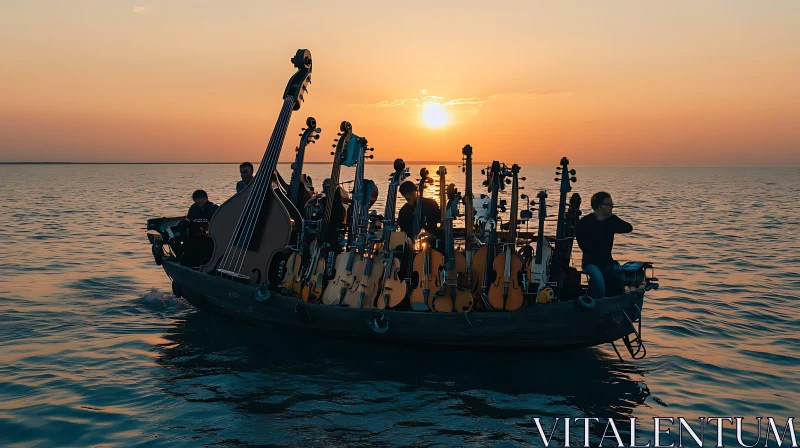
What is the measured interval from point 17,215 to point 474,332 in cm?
3478

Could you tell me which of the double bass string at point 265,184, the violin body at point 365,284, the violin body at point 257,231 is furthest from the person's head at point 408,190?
the double bass string at point 265,184

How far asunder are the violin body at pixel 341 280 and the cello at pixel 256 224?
3.58ft

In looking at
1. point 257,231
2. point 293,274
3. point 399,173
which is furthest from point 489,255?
point 257,231

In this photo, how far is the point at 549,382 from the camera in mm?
9258

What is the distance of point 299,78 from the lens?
12141 millimetres

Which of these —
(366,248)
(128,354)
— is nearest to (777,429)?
(366,248)

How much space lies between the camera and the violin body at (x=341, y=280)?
413 inches

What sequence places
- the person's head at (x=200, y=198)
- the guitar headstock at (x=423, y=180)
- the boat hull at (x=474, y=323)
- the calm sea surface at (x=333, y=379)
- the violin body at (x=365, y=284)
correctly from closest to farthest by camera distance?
the calm sea surface at (x=333, y=379) → the boat hull at (x=474, y=323) → the violin body at (x=365, y=284) → the guitar headstock at (x=423, y=180) → the person's head at (x=200, y=198)

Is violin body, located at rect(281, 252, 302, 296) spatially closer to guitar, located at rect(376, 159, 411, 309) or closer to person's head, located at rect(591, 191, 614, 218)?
guitar, located at rect(376, 159, 411, 309)

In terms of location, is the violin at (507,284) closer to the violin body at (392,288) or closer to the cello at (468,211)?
the cello at (468,211)

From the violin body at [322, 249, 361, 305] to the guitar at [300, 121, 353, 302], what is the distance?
26 centimetres

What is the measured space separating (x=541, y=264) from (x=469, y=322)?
1.36 metres

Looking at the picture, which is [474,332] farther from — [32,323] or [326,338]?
[32,323]

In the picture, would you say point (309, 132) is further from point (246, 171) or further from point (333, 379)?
point (333, 379)
